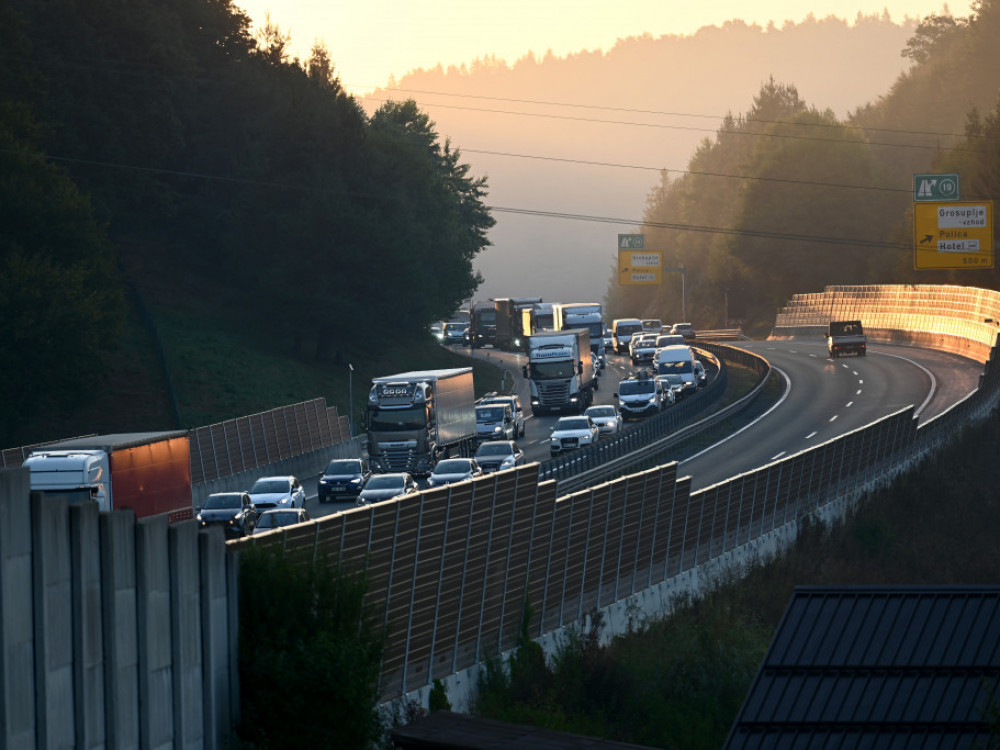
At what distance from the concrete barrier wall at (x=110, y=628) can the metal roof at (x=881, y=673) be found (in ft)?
19.8

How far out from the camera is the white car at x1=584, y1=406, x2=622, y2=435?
66.7m

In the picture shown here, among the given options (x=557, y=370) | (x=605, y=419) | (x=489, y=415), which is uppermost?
(x=557, y=370)

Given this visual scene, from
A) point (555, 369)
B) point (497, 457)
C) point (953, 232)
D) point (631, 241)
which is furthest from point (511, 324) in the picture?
point (497, 457)

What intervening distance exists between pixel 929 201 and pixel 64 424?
44599 mm

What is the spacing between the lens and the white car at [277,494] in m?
46.1

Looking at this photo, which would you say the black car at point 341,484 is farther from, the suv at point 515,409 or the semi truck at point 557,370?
the semi truck at point 557,370

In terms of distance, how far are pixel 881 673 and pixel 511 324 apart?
111m

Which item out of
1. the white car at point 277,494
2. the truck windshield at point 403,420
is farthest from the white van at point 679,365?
the white car at point 277,494

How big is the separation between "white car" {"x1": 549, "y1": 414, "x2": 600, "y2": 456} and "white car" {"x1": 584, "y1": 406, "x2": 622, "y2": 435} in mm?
3623

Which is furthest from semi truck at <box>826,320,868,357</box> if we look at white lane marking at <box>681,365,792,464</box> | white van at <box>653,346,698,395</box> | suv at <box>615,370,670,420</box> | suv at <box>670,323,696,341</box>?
suv at <box>670,323,696,341</box>

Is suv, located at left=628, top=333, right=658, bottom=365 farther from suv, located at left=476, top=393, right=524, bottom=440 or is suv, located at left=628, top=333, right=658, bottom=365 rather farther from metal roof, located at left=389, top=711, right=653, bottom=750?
metal roof, located at left=389, top=711, right=653, bottom=750

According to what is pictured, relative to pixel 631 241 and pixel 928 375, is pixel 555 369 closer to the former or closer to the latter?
pixel 928 375

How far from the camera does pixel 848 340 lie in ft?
306

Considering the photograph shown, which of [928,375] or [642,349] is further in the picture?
[642,349]
